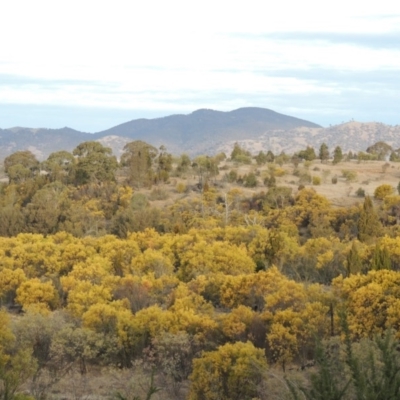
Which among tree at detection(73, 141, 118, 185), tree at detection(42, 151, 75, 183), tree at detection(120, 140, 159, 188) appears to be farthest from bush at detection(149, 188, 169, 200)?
tree at detection(42, 151, 75, 183)

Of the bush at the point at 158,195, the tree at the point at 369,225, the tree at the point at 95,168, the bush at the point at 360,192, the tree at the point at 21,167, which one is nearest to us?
the tree at the point at 369,225

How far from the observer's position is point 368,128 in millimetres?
197625

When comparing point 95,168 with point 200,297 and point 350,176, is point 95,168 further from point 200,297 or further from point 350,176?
point 200,297

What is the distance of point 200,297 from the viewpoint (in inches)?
1105

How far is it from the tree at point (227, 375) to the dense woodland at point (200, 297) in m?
0.05

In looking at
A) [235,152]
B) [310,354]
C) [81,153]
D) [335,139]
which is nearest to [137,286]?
[310,354]

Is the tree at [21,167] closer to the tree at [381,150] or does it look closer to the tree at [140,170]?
the tree at [140,170]

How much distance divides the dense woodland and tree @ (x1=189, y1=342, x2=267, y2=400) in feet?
0.16

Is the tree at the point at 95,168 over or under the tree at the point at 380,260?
over

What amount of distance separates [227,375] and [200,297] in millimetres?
7126

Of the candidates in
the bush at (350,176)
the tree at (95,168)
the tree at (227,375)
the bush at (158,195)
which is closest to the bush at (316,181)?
the bush at (350,176)

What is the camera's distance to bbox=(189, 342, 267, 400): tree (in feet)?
68.1

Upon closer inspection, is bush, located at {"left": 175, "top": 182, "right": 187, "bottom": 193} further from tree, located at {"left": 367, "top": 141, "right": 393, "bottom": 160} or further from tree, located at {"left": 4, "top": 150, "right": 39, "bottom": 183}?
tree, located at {"left": 367, "top": 141, "right": 393, "bottom": 160}

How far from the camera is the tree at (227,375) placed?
20.8m
